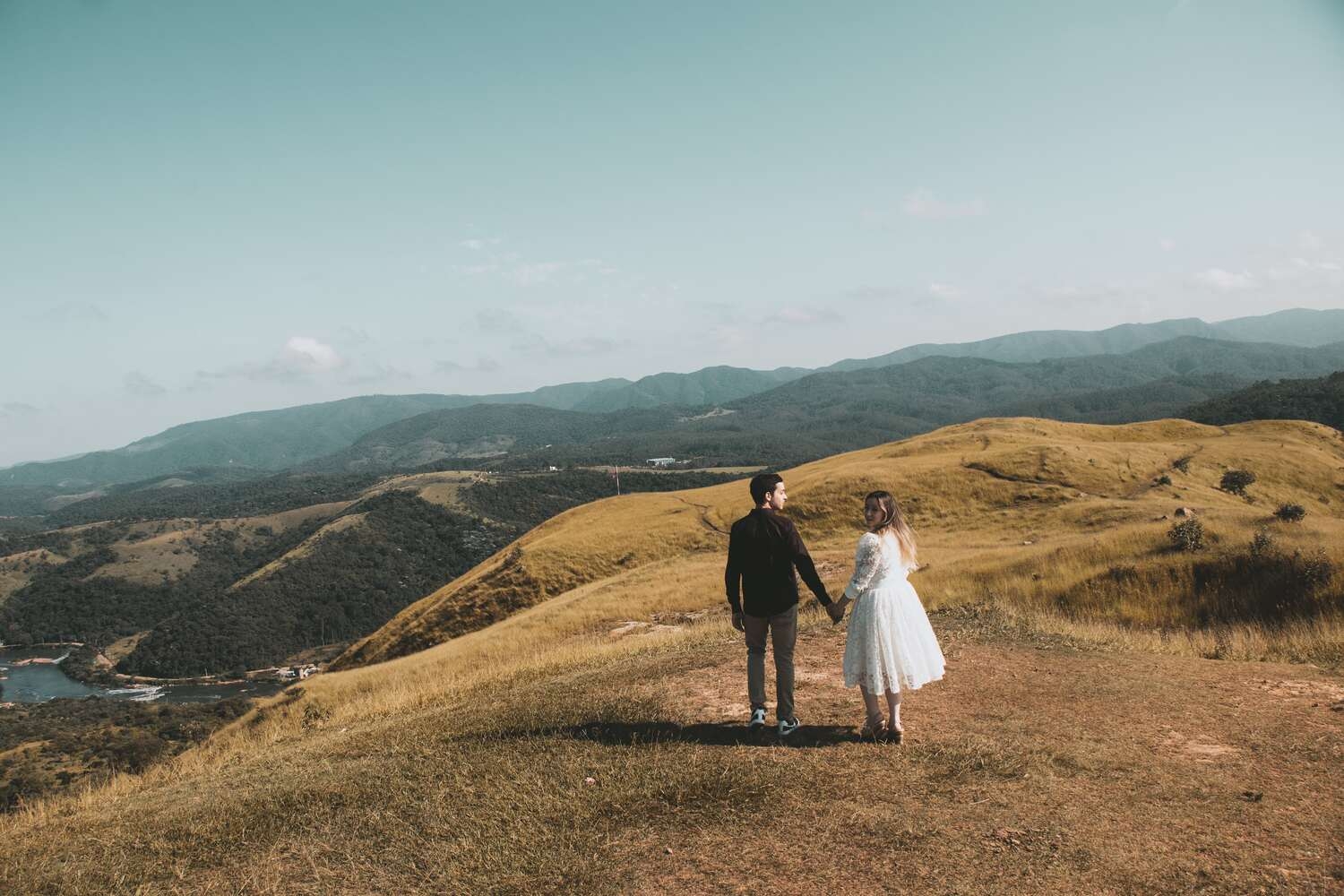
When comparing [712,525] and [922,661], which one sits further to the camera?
[712,525]

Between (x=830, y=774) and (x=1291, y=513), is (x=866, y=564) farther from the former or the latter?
(x=1291, y=513)

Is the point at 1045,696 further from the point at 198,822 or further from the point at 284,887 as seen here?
the point at 198,822

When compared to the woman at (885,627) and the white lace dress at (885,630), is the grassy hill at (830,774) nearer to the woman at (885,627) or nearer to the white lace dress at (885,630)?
the woman at (885,627)

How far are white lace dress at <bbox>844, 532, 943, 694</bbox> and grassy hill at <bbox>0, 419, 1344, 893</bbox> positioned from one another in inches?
33.7

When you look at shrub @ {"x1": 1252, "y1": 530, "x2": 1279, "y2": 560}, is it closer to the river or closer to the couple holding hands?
the couple holding hands

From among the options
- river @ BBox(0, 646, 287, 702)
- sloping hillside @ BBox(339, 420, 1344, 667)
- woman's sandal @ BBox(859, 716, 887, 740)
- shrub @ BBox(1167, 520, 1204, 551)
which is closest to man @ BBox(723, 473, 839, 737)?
woman's sandal @ BBox(859, 716, 887, 740)

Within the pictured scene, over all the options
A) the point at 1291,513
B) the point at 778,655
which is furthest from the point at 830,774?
the point at 1291,513

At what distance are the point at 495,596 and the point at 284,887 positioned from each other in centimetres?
3680

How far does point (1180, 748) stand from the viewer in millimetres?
8062

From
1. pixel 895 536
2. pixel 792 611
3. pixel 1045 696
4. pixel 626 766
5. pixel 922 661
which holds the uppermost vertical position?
pixel 895 536

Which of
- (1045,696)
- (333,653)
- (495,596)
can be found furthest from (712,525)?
(333,653)

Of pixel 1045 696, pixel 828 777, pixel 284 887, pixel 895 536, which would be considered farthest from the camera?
pixel 1045 696

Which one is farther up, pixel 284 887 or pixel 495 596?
pixel 284 887

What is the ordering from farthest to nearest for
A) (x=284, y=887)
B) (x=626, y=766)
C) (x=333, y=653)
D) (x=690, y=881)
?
(x=333, y=653)
(x=626, y=766)
(x=284, y=887)
(x=690, y=881)
